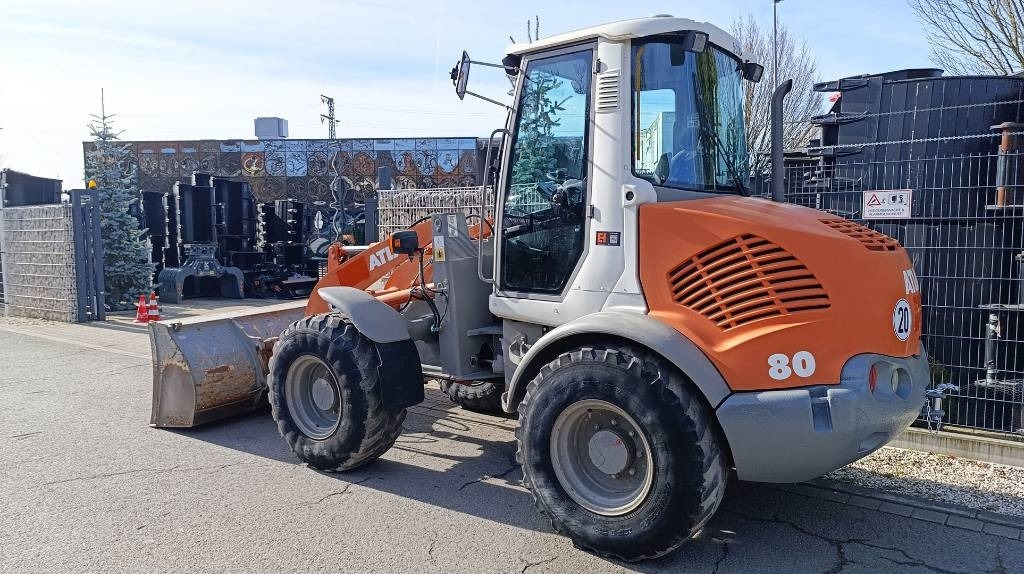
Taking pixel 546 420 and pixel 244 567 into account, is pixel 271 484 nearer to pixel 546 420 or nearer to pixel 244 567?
pixel 244 567

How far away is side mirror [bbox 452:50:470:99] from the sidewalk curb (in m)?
3.31

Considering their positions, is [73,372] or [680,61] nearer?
[680,61]

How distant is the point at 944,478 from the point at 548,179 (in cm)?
346

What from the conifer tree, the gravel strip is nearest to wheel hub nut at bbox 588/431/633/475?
the gravel strip

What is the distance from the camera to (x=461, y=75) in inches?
169

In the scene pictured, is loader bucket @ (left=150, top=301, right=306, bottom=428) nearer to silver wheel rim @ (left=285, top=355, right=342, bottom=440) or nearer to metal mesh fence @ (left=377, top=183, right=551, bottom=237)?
silver wheel rim @ (left=285, top=355, right=342, bottom=440)

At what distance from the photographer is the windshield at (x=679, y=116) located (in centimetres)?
405

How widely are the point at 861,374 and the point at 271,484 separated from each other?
3765 mm

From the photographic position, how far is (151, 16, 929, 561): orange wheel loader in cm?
346

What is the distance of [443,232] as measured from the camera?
16.8ft

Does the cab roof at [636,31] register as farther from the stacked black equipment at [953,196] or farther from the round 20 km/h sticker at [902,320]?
the stacked black equipment at [953,196]

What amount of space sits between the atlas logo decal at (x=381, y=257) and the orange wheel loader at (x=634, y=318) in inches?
23.7

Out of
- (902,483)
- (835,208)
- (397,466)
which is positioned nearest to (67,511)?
(397,466)

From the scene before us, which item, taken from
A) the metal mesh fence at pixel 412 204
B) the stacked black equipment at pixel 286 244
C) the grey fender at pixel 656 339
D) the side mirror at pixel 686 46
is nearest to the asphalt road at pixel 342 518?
the grey fender at pixel 656 339
